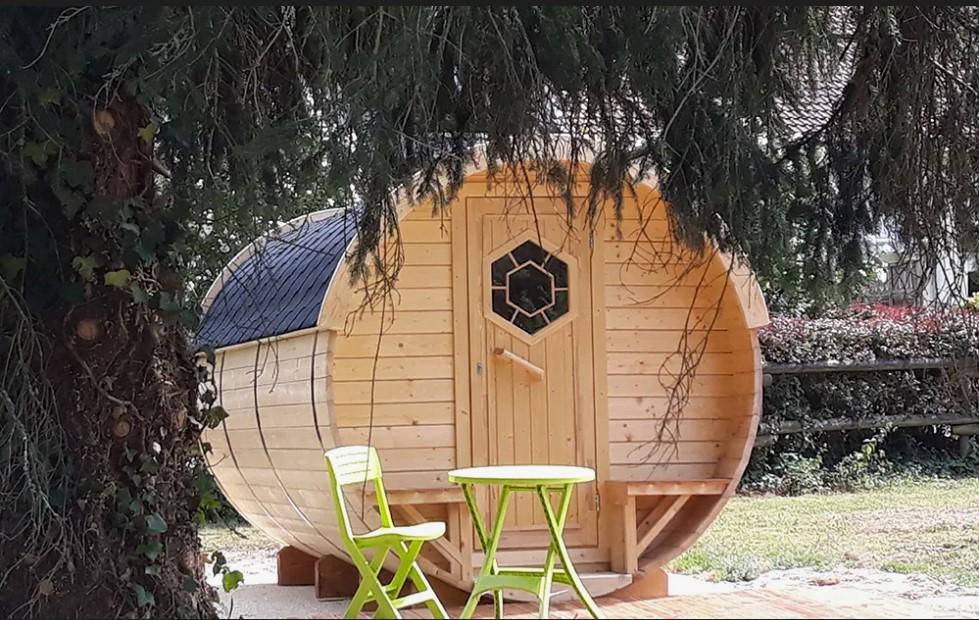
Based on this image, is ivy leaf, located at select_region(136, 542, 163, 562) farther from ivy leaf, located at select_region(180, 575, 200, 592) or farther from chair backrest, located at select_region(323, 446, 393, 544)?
chair backrest, located at select_region(323, 446, 393, 544)

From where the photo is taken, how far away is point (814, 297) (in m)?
4.73

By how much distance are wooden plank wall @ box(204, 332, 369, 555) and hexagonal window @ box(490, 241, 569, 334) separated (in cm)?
126

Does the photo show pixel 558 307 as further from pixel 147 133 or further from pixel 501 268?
pixel 147 133

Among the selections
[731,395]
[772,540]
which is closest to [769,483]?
Answer: [772,540]

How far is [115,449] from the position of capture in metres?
3.60

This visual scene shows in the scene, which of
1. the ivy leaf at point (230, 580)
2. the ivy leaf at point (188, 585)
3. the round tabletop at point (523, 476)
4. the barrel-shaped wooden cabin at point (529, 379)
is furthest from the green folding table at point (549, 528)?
the barrel-shaped wooden cabin at point (529, 379)

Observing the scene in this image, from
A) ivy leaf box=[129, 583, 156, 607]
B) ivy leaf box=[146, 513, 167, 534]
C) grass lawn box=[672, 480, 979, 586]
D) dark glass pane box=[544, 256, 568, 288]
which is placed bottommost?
grass lawn box=[672, 480, 979, 586]

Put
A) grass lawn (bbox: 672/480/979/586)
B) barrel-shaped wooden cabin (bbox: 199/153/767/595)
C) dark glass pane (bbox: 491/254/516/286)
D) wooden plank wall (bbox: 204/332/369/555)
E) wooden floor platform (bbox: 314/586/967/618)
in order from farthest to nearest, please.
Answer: grass lawn (bbox: 672/480/979/586), dark glass pane (bbox: 491/254/516/286), barrel-shaped wooden cabin (bbox: 199/153/767/595), wooden plank wall (bbox: 204/332/369/555), wooden floor platform (bbox: 314/586/967/618)

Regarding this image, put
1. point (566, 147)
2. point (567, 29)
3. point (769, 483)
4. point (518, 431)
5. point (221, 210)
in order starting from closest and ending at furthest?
point (567, 29) < point (221, 210) < point (566, 147) < point (518, 431) < point (769, 483)

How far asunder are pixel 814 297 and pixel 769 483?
6.55 meters

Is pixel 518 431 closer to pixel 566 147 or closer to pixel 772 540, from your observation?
pixel 566 147

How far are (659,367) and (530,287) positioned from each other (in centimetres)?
88

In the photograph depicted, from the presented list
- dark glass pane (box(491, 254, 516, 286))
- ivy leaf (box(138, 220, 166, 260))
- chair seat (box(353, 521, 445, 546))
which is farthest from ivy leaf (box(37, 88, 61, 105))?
dark glass pane (box(491, 254, 516, 286))

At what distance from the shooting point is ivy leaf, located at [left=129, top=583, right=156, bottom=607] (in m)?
3.53
